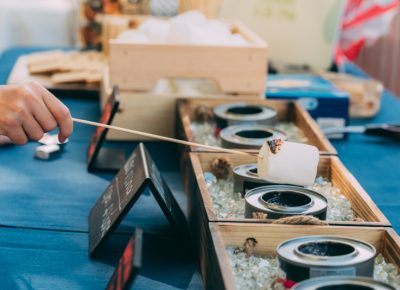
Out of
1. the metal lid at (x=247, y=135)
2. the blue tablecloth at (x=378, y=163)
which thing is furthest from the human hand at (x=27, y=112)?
the blue tablecloth at (x=378, y=163)

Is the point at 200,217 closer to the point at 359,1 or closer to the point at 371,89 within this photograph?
the point at 371,89

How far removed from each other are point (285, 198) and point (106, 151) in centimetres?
60

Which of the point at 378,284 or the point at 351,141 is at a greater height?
the point at 378,284

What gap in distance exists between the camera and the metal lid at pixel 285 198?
3.36ft

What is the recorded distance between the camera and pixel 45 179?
1.41 meters

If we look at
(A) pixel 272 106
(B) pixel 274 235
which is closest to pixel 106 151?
(A) pixel 272 106

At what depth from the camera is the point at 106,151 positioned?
5.14ft

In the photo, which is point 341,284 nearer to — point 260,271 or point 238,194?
point 260,271

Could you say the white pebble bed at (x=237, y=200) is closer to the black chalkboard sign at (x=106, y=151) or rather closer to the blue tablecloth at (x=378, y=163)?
the blue tablecloth at (x=378, y=163)

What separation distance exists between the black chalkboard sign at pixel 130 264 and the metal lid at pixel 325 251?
0.18 meters

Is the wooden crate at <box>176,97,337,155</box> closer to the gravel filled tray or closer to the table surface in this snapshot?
the table surface

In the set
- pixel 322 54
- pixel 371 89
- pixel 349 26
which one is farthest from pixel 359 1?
pixel 371 89

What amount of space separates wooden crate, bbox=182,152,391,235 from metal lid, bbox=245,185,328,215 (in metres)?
0.05

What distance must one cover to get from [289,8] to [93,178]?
118 centimetres
